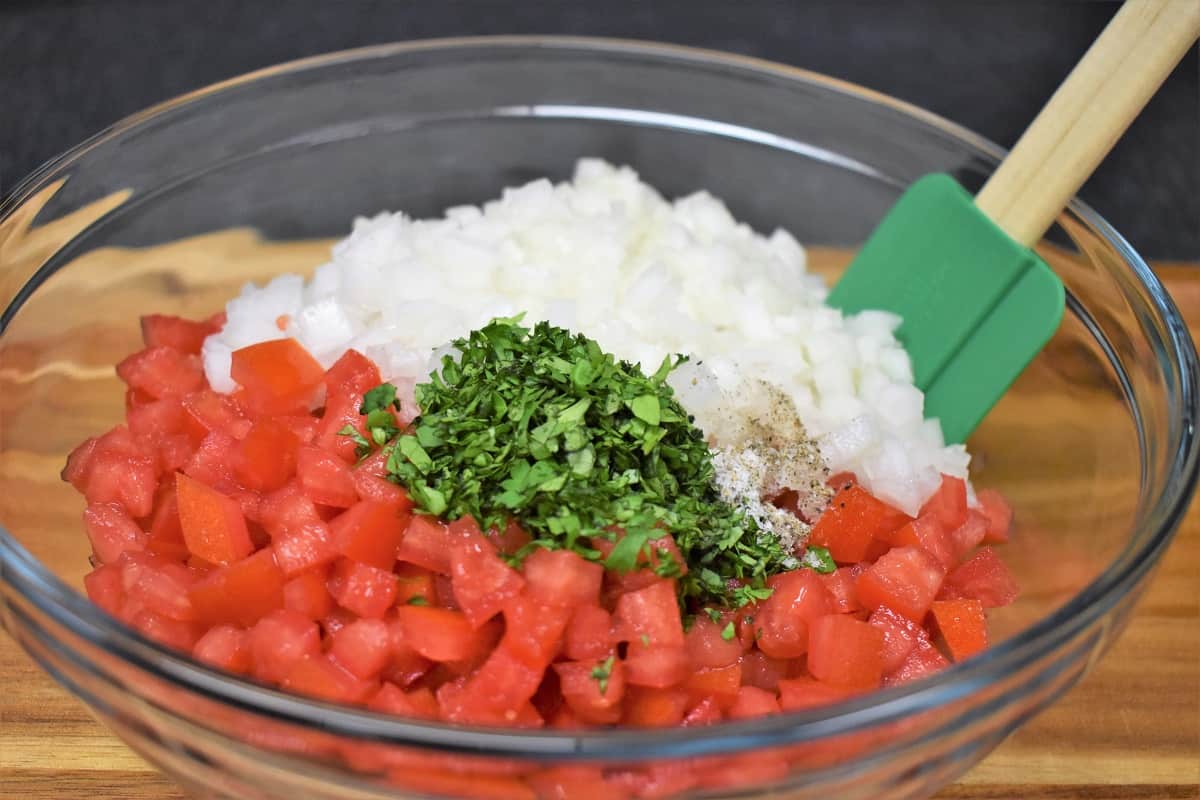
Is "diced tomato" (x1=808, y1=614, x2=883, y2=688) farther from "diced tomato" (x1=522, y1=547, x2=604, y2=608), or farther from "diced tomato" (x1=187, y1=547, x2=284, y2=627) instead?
"diced tomato" (x1=187, y1=547, x2=284, y2=627)

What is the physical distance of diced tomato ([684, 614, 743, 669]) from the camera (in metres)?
1.56

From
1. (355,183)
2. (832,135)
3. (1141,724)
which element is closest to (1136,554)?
(1141,724)

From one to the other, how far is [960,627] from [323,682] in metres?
0.88

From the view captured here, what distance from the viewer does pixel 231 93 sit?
2299 mm

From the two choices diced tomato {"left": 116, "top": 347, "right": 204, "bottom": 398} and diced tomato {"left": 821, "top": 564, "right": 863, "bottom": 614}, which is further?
diced tomato {"left": 116, "top": 347, "right": 204, "bottom": 398}

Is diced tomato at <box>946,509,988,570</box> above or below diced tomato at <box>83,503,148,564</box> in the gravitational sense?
above

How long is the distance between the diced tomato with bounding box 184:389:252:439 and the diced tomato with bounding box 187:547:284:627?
33 cm

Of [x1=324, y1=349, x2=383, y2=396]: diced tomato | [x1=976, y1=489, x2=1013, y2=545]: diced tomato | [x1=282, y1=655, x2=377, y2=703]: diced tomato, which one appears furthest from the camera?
[x1=976, y1=489, x2=1013, y2=545]: diced tomato

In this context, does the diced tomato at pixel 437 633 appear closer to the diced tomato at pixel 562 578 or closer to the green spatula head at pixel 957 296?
the diced tomato at pixel 562 578

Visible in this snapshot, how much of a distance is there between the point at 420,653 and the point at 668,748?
1.40 feet

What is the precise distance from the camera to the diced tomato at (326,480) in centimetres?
162

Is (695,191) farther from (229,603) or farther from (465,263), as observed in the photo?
(229,603)

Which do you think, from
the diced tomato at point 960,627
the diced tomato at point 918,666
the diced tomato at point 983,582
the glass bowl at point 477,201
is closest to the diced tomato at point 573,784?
the glass bowl at point 477,201

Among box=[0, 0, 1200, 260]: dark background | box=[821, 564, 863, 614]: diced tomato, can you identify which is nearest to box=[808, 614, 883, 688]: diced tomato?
box=[821, 564, 863, 614]: diced tomato
